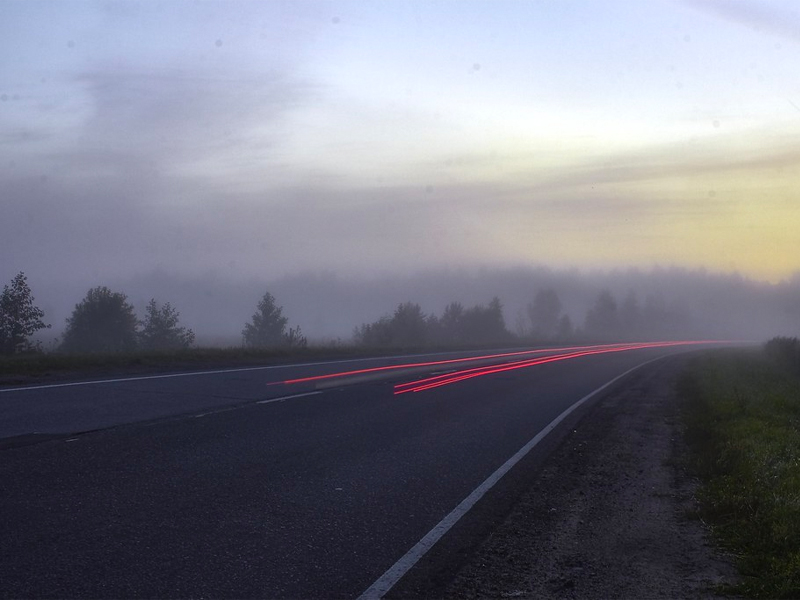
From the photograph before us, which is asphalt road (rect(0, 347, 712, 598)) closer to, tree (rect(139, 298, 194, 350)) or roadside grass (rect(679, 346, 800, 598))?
roadside grass (rect(679, 346, 800, 598))

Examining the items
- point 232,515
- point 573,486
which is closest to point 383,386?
point 573,486

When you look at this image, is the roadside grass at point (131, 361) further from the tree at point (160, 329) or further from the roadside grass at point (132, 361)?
the tree at point (160, 329)

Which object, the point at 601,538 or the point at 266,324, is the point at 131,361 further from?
the point at 266,324

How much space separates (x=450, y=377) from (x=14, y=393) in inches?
492

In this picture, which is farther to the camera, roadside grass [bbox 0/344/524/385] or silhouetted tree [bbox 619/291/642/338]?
silhouetted tree [bbox 619/291/642/338]

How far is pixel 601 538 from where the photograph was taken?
6.51m

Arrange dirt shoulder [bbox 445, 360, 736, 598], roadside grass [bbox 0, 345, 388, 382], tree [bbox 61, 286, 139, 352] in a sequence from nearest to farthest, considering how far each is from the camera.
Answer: dirt shoulder [bbox 445, 360, 736, 598], roadside grass [bbox 0, 345, 388, 382], tree [bbox 61, 286, 139, 352]

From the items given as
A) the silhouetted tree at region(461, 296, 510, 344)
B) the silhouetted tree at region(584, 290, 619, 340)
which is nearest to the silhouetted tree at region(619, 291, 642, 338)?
the silhouetted tree at region(584, 290, 619, 340)

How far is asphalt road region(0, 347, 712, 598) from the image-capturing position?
5.21m

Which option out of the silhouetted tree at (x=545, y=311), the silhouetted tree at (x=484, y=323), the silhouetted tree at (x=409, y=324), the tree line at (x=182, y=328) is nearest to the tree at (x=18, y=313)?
the tree line at (x=182, y=328)

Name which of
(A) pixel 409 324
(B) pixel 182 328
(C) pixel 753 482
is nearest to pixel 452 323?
(A) pixel 409 324

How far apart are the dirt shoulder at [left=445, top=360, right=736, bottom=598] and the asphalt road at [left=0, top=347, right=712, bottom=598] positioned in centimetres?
73

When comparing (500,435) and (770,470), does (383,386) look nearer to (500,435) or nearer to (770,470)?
(500,435)

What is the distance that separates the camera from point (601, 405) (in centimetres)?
1689
